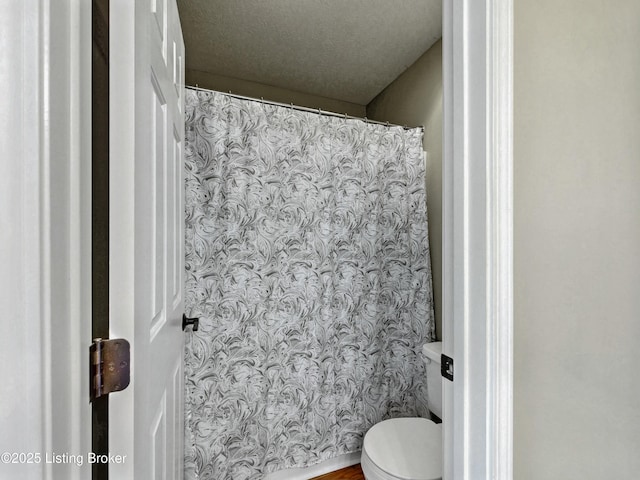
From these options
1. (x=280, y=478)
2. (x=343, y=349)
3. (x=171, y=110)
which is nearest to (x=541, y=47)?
(x=171, y=110)

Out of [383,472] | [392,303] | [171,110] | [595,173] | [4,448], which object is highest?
[171,110]

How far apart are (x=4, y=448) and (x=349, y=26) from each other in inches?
82.6

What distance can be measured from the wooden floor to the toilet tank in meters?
0.59

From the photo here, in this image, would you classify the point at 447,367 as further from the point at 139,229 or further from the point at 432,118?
the point at 432,118

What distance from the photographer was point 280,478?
1652 mm

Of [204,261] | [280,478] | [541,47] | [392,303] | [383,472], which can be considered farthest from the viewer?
[392,303]

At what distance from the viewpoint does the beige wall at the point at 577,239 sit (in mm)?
678

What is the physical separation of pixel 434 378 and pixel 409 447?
0.36m

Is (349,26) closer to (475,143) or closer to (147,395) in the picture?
(475,143)

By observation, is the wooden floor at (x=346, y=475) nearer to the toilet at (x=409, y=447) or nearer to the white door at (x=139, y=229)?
the toilet at (x=409, y=447)

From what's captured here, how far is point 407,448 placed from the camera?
4.31ft

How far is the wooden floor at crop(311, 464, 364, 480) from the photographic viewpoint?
67.1 inches

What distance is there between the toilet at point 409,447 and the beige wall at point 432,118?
0.47 m

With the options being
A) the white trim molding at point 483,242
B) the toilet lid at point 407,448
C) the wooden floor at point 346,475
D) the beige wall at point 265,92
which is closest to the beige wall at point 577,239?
the white trim molding at point 483,242
